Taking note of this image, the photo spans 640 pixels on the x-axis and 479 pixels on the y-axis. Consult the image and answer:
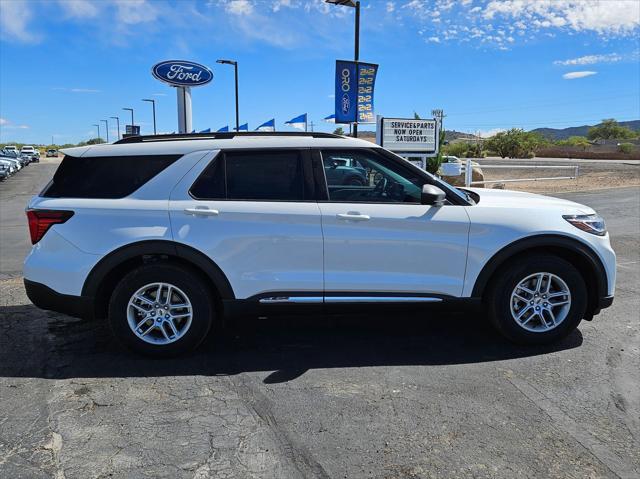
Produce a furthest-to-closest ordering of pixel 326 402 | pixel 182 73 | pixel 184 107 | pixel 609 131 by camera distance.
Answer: pixel 609 131
pixel 184 107
pixel 182 73
pixel 326 402

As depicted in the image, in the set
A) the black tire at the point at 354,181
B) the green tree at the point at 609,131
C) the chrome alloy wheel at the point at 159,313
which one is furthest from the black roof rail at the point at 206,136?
the green tree at the point at 609,131

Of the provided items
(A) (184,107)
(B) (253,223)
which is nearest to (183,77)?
(A) (184,107)

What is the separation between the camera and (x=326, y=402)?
3490 mm

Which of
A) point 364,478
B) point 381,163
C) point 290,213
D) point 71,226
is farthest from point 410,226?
point 71,226

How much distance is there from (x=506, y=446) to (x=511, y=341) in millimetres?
1581

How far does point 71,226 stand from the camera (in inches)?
159

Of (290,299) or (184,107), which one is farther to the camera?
(184,107)

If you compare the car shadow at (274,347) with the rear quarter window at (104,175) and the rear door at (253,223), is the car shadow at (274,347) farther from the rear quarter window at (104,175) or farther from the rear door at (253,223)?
the rear quarter window at (104,175)

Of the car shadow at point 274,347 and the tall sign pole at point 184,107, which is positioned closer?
the car shadow at point 274,347

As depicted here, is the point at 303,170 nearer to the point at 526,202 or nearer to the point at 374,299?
the point at 374,299

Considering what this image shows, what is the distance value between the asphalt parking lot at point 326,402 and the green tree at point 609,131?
124 meters

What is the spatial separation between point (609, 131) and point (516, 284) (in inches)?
5060

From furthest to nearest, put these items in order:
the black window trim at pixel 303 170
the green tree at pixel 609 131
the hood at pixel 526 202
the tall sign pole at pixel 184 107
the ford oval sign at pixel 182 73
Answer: the green tree at pixel 609 131 < the tall sign pole at pixel 184 107 < the ford oval sign at pixel 182 73 < the hood at pixel 526 202 < the black window trim at pixel 303 170

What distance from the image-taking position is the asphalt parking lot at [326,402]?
9.26 ft
